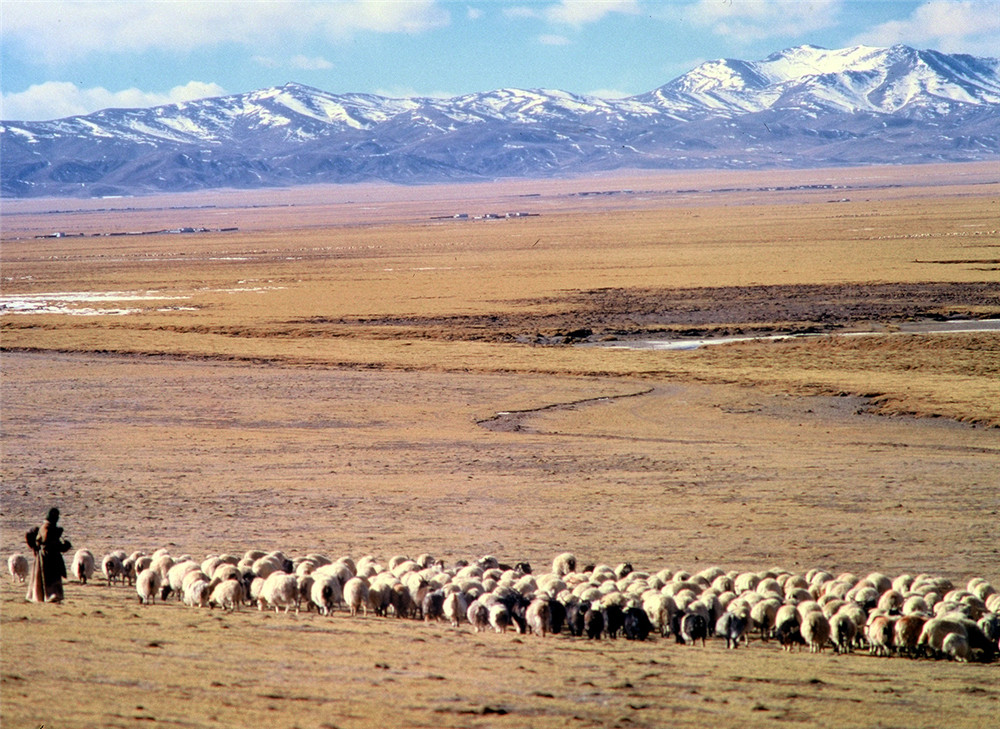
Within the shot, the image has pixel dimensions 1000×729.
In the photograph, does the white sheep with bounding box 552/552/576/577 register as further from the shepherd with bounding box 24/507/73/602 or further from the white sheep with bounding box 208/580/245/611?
the shepherd with bounding box 24/507/73/602

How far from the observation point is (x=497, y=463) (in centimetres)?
2141

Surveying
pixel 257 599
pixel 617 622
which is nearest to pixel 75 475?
pixel 257 599

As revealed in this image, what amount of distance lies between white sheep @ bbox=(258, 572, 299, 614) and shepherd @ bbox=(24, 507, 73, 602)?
230 centimetres

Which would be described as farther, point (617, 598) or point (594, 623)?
point (617, 598)

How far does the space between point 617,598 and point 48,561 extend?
6396 mm

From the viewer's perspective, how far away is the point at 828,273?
53.8 metres

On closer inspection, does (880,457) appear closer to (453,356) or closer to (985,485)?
(985,485)

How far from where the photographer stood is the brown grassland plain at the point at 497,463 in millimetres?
9375

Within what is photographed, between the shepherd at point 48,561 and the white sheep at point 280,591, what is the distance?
2304mm

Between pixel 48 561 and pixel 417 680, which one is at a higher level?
pixel 48 561

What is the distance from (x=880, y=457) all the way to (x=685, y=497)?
508 cm

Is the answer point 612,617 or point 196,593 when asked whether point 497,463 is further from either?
point 612,617

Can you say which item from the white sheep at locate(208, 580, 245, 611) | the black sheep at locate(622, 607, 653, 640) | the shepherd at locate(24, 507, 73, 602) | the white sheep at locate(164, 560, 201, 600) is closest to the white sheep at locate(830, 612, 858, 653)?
the black sheep at locate(622, 607, 653, 640)

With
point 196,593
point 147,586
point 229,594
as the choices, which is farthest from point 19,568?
point 229,594
